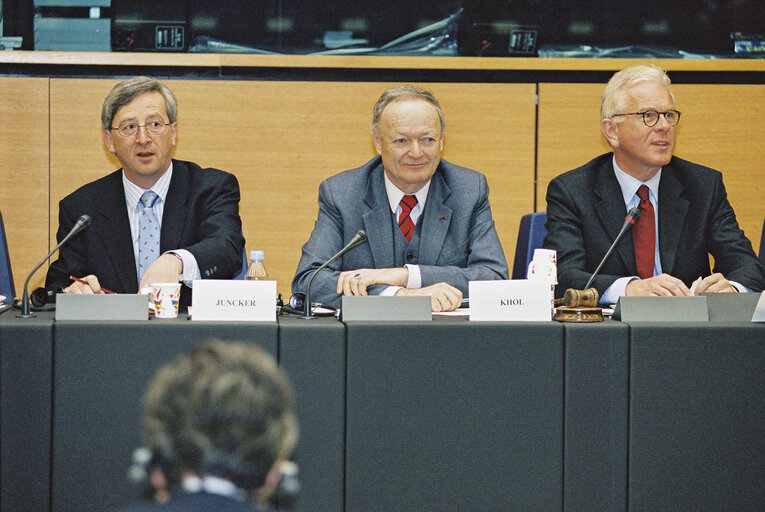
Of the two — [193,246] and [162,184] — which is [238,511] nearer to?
[193,246]

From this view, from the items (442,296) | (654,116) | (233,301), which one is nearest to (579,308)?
(442,296)

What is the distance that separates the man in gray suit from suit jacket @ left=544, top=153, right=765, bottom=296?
0.25 metres

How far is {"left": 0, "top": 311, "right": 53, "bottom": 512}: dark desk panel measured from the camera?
1.73m

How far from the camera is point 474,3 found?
3.88 metres

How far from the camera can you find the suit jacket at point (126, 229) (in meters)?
2.71

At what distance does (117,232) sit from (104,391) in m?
1.09

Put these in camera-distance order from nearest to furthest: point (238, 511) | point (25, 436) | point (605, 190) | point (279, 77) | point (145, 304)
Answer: point (238, 511) → point (25, 436) → point (145, 304) → point (605, 190) → point (279, 77)

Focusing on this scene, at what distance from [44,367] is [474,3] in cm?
283

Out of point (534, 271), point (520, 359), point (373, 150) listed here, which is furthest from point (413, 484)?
point (373, 150)

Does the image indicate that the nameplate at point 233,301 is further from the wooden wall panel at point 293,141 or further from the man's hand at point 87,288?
the wooden wall panel at point 293,141

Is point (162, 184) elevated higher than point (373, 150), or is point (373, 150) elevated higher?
point (373, 150)

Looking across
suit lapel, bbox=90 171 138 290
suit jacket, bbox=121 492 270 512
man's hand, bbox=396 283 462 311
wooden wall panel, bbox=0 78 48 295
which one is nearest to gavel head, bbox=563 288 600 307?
man's hand, bbox=396 283 462 311

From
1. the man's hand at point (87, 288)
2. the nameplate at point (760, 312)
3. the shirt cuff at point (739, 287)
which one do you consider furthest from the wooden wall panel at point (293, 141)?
the nameplate at point (760, 312)

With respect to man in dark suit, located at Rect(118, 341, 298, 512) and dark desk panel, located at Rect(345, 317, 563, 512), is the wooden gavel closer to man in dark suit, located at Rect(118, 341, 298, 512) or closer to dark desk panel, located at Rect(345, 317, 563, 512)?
dark desk panel, located at Rect(345, 317, 563, 512)
